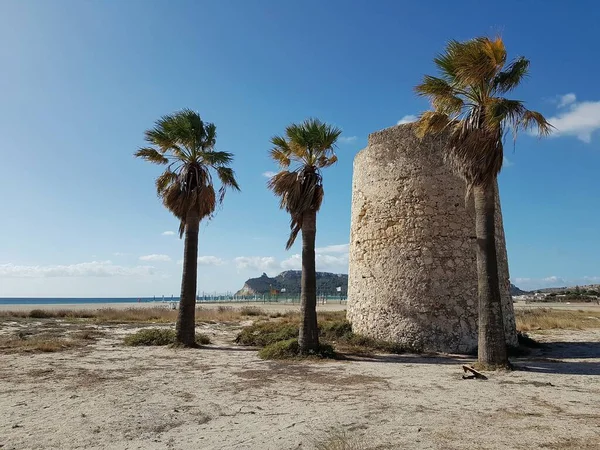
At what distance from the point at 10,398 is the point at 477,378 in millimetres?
8415

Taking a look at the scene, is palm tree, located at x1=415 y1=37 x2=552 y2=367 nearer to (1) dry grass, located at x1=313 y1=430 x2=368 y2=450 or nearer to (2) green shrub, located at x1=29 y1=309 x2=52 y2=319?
(1) dry grass, located at x1=313 y1=430 x2=368 y2=450

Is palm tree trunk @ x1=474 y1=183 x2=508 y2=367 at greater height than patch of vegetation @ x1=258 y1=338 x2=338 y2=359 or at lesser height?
greater

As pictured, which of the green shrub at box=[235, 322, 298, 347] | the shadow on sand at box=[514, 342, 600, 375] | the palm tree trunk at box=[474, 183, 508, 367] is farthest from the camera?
the green shrub at box=[235, 322, 298, 347]

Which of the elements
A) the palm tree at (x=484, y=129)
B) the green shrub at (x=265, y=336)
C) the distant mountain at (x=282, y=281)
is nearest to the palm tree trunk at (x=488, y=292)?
the palm tree at (x=484, y=129)

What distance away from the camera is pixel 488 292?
33.2 feet

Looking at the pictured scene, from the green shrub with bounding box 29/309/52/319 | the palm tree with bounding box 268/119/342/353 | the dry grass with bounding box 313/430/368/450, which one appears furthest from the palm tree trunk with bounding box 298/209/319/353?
the green shrub with bounding box 29/309/52/319

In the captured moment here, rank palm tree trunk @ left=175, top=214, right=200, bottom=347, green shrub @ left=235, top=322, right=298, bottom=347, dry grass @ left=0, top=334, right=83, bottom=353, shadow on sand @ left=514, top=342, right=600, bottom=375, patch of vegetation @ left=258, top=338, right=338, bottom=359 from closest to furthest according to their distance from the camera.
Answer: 1. shadow on sand @ left=514, top=342, right=600, bottom=375
2. patch of vegetation @ left=258, top=338, right=338, bottom=359
3. dry grass @ left=0, top=334, right=83, bottom=353
4. palm tree trunk @ left=175, top=214, right=200, bottom=347
5. green shrub @ left=235, top=322, right=298, bottom=347

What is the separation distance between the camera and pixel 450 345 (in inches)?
517

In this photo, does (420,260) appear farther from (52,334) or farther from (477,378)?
(52,334)

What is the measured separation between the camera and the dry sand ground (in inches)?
208

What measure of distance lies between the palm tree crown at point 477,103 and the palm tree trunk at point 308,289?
168 inches

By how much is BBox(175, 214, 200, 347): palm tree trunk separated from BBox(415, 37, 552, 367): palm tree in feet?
28.4

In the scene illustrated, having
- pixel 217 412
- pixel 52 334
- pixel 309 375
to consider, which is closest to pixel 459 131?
pixel 309 375

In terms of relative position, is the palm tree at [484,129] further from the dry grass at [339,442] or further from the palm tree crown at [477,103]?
the dry grass at [339,442]
